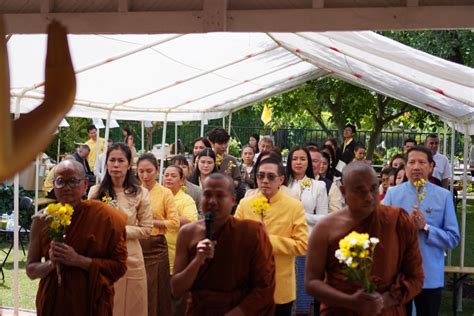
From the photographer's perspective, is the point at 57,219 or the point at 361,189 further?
the point at 57,219

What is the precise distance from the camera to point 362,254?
423 cm

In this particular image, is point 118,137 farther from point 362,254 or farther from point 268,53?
point 362,254

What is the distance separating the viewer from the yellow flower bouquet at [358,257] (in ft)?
14.0

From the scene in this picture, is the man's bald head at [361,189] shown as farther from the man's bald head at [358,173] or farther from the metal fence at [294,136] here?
the metal fence at [294,136]

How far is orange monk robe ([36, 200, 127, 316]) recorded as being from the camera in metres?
5.37

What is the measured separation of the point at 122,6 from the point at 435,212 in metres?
3.73

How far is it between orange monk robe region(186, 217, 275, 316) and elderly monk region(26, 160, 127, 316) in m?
0.76

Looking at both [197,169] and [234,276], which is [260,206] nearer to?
[234,276]

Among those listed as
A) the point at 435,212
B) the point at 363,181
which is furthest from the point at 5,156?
the point at 435,212

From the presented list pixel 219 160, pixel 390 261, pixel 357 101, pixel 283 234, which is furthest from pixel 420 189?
pixel 357 101

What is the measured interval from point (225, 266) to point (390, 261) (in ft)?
3.41

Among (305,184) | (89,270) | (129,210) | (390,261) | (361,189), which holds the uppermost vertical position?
(361,189)

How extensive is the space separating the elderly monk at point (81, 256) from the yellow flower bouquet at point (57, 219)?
0.15 metres

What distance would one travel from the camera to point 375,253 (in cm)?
470
